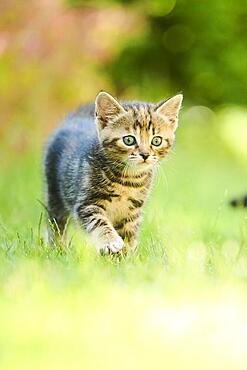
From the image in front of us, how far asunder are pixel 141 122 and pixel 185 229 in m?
1.21

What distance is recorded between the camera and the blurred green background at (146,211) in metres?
3.38

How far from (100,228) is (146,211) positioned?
1426 millimetres

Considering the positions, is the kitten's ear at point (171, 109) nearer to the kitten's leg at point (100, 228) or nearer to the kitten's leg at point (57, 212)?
the kitten's leg at point (100, 228)

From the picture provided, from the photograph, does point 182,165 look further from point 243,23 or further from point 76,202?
point 76,202

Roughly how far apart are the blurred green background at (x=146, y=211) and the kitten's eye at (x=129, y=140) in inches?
23.4

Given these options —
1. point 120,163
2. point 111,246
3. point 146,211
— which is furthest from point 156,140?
point 146,211

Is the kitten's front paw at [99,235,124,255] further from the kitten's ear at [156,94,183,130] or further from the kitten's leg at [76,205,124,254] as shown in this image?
the kitten's ear at [156,94,183,130]

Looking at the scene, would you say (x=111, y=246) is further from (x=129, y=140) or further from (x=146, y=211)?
(x=146, y=211)

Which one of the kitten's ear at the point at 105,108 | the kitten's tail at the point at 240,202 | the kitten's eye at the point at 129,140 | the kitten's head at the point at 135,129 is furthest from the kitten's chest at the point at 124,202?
the kitten's tail at the point at 240,202

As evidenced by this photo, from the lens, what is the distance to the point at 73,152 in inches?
233

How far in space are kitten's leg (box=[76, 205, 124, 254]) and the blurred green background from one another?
87 mm

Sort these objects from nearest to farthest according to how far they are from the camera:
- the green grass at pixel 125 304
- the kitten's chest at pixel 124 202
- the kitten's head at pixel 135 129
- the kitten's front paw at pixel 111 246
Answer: the green grass at pixel 125 304 → the kitten's front paw at pixel 111 246 → the kitten's head at pixel 135 129 → the kitten's chest at pixel 124 202

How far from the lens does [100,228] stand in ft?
16.5

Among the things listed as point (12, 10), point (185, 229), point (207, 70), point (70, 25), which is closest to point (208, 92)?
point (207, 70)
